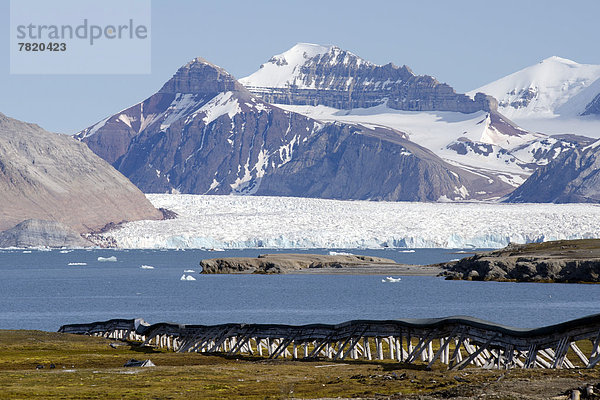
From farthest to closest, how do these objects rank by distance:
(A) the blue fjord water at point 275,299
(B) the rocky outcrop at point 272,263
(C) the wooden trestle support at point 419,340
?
(B) the rocky outcrop at point 272,263, (A) the blue fjord water at point 275,299, (C) the wooden trestle support at point 419,340

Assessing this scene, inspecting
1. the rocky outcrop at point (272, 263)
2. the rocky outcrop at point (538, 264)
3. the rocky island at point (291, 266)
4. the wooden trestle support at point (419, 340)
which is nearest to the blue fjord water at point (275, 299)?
the rocky outcrop at point (538, 264)

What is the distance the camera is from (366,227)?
539 ft

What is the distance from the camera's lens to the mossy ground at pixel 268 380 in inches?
771

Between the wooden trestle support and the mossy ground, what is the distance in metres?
1.09

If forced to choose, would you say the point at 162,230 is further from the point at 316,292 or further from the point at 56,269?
the point at 316,292

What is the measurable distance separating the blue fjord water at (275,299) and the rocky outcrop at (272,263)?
2.86m

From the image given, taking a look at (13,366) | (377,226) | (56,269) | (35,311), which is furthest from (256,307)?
(377,226)

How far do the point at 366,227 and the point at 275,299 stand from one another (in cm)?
8560

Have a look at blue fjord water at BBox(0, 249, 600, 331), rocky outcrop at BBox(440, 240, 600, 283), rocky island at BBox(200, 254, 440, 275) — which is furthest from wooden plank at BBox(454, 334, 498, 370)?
rocky island at BBox(200, 254, 440, 275)

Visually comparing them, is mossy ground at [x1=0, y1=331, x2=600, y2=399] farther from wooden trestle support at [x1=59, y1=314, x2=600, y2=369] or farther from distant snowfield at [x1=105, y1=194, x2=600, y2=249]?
distant snowfield at [x1=105, y1=194, x2=600, y2=249]

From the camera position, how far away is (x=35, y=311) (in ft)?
240

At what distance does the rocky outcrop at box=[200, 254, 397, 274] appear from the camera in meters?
121

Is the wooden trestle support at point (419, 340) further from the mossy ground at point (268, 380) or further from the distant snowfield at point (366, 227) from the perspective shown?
the distant snowfield at point (366, 227)

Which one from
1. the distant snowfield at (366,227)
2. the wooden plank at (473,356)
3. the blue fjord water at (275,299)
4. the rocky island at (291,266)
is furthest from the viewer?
the distant snowfield at (366,227)
